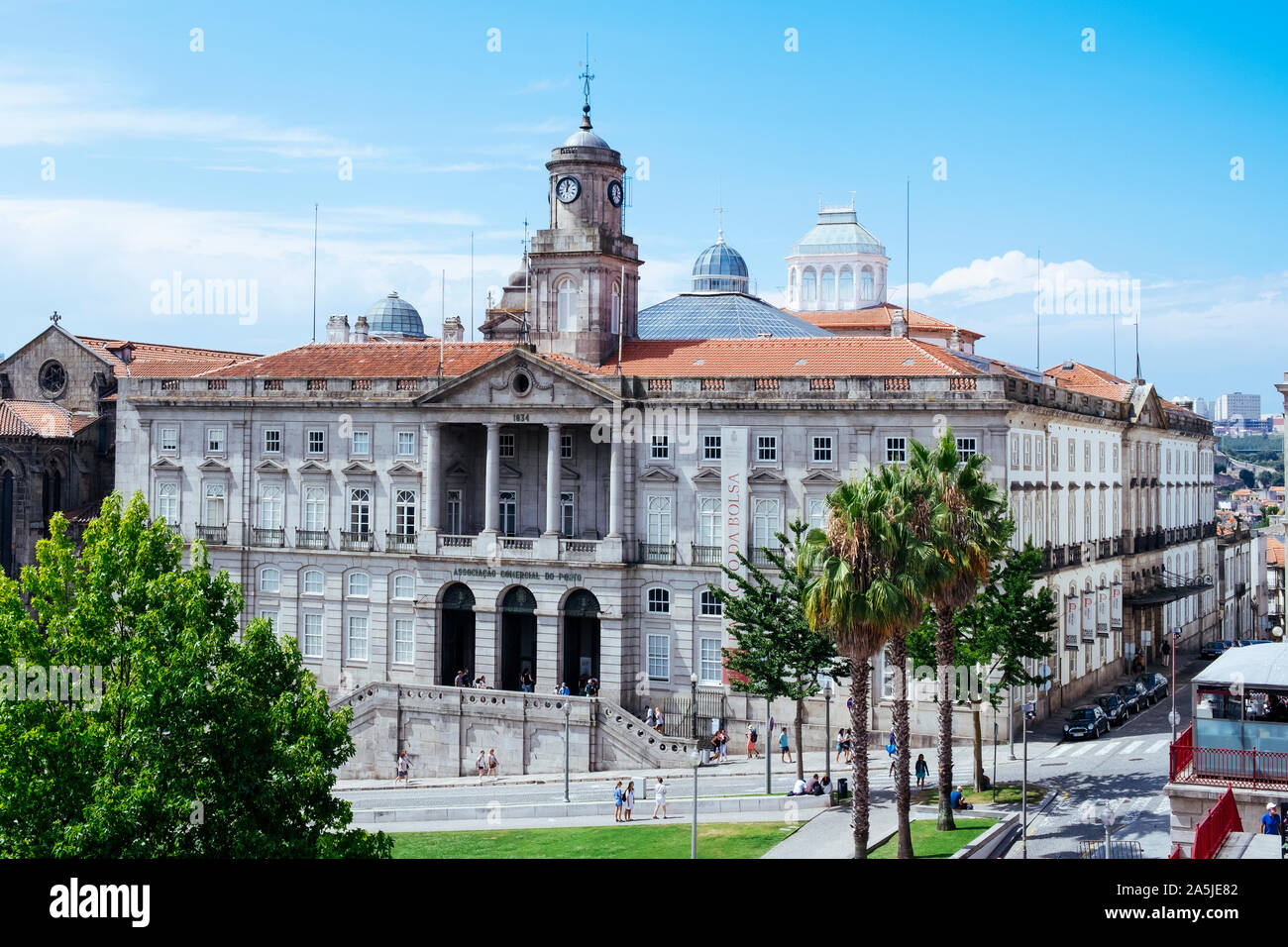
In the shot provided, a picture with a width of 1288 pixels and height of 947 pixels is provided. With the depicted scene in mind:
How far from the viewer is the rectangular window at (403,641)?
240ft

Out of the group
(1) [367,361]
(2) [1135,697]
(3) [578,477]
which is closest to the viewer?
(2) [1135,697]

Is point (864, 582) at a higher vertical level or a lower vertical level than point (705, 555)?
lower

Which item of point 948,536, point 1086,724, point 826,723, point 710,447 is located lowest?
point 1086,724

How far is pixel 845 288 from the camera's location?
106688mm

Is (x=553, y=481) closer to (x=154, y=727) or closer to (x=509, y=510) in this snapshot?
(x=509, y=510)

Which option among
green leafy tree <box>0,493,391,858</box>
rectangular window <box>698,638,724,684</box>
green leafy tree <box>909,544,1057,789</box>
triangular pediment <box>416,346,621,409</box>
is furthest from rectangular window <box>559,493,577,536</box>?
green leafy tree <box>0,493,391,858</box>

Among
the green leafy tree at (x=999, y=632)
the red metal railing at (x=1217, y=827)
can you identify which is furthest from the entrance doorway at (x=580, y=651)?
the red metal railing at (x=1217, y=827)

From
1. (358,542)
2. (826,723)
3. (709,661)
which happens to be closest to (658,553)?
(709,661)

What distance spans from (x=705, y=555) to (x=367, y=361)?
23394 millimetres

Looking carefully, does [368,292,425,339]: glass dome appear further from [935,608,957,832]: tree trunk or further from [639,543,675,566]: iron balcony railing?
[935,608,957,832]: tree trunk

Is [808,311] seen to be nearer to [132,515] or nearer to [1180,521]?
[1180,521]
